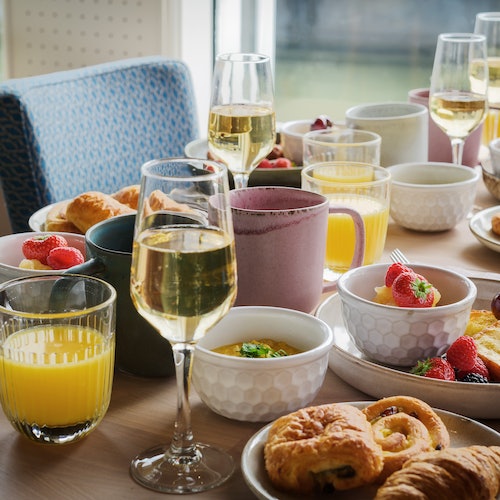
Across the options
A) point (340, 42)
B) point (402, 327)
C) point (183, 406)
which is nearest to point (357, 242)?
point (402, 327)

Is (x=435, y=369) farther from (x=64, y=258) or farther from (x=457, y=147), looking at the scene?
(x=457, y=147)

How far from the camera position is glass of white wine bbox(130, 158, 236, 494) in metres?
0.76

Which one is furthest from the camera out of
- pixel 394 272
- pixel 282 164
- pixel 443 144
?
pixel 443 144

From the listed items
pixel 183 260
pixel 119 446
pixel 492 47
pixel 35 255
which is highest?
pixel 492 47

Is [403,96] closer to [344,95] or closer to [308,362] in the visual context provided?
[344,95]

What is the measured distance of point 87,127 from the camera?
2.11 meters

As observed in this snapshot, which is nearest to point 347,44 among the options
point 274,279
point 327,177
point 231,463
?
point 327,177

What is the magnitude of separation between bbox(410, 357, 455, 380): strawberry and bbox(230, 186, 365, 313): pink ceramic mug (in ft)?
0.65

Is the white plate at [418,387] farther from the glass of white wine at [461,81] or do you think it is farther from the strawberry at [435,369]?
the glass of white wine at [461,81]

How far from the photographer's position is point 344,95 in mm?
4797

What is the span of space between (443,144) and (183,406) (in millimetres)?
1352

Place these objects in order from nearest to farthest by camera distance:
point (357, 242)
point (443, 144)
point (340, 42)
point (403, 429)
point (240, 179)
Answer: point (403, 429) < point (357, 242) < point (240, 179) < point (443, 144) < point (340, 42)

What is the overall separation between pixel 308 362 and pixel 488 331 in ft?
0.93

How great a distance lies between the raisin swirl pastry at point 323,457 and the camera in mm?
739
